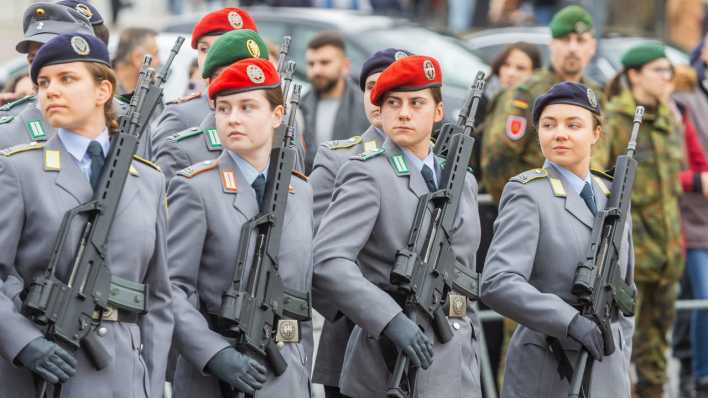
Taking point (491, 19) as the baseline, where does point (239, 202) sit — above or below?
above

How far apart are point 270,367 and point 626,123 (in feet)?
13.7

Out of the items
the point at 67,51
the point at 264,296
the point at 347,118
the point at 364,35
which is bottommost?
the point at 364,35

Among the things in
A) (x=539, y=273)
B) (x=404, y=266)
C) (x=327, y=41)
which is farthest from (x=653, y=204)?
(x=404, y=266)

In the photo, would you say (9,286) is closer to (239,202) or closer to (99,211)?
(99,211)

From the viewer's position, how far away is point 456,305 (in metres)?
6.97

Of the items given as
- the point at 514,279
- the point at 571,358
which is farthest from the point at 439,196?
the point at 571,358

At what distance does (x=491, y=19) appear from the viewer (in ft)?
65.1

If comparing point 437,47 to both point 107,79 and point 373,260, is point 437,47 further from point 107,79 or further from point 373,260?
point 107,79

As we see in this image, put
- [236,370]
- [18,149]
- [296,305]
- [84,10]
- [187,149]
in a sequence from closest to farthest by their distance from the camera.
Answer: [18,149] < [236,370] < [296,305] < [187,149] < [84,10]

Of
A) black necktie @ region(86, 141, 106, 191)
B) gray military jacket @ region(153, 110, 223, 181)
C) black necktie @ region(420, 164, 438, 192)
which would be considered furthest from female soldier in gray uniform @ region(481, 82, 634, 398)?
black necktie @ region(86, 141, 106, 191)

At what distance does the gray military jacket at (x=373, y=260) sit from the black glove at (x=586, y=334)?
45 cm

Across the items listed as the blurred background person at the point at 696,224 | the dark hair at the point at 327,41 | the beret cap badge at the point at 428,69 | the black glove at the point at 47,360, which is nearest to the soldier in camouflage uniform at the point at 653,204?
the blurred background person at the point at 696,224

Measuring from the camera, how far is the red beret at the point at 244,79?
21.4ft

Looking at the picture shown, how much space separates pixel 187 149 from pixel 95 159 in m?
1.51
